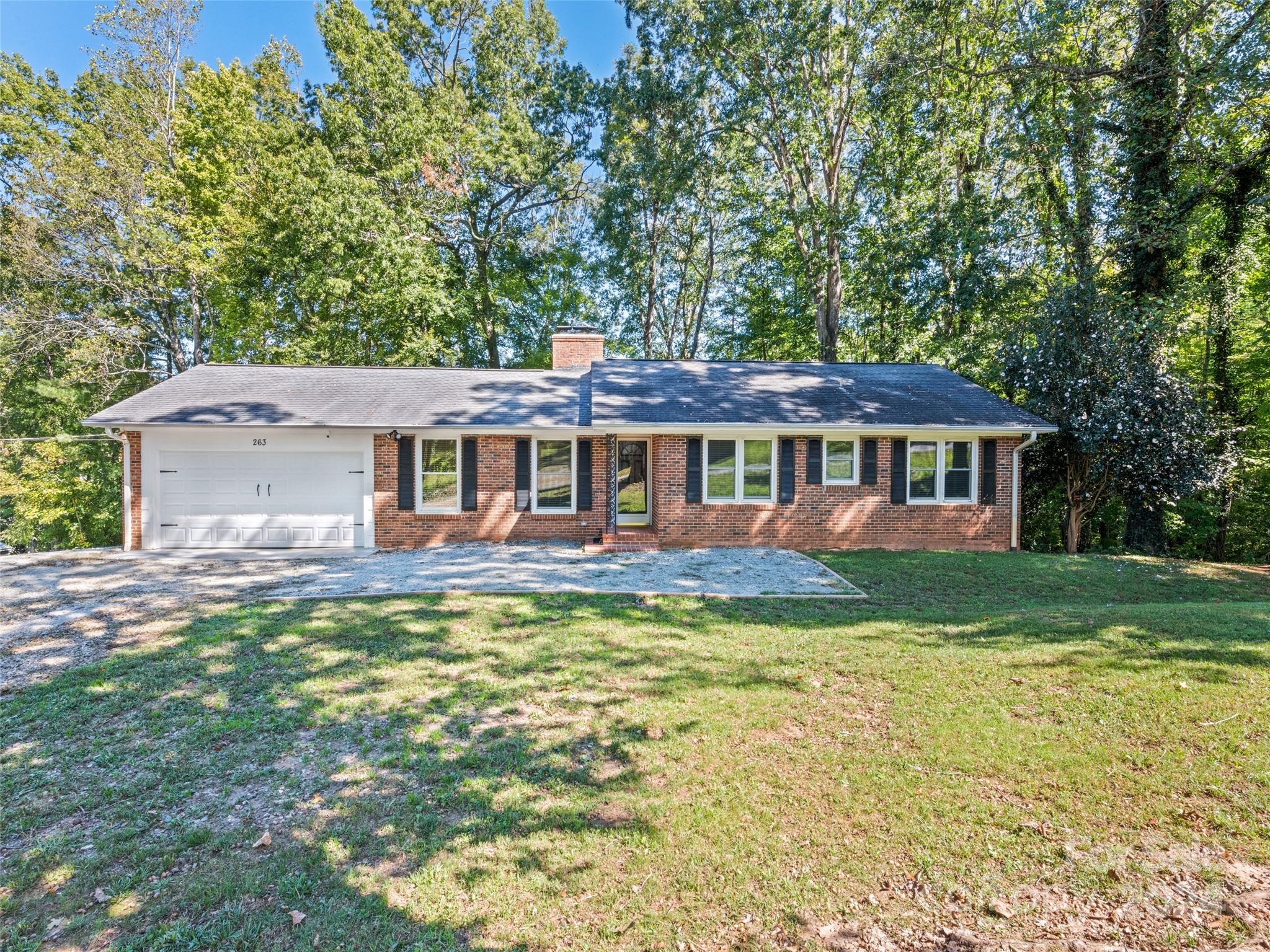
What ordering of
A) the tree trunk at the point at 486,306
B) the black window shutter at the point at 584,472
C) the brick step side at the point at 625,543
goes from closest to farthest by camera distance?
1. the brick step side at the point at 625,543
2. the black window shutter at the point at 584,472
3. the tree trunk at the point at 486,306

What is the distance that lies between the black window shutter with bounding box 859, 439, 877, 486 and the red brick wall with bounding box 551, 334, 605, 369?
7.76 metres

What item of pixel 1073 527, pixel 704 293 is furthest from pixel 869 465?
pixel 704 293

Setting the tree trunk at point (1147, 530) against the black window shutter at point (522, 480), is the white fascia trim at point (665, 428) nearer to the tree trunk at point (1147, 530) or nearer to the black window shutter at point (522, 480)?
the black window shutter at point (522, 480)

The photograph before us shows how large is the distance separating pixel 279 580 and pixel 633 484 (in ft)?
22.9

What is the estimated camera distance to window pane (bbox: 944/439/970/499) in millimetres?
12297

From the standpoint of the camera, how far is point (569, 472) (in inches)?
498

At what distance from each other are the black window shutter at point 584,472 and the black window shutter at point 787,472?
4.14 meters

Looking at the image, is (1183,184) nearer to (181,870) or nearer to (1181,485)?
(1181,485)

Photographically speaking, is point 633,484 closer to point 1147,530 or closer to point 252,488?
point 252,488

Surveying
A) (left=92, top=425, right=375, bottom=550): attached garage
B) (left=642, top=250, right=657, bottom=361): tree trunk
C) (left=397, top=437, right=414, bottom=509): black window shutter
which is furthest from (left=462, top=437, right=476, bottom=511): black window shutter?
(left=642, top=250, right=657, bottom=361): tree trunk

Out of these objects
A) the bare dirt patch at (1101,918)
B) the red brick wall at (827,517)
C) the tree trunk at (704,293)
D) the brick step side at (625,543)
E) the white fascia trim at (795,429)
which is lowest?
the bare dirt patch at (1101,918)

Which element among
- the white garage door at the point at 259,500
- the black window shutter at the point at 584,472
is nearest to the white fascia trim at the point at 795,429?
the black window shutter at the point at 584,472

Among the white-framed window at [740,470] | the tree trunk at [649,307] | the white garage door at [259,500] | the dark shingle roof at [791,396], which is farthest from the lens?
the tree trunk at [649,307]

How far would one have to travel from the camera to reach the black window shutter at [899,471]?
1217 cm
